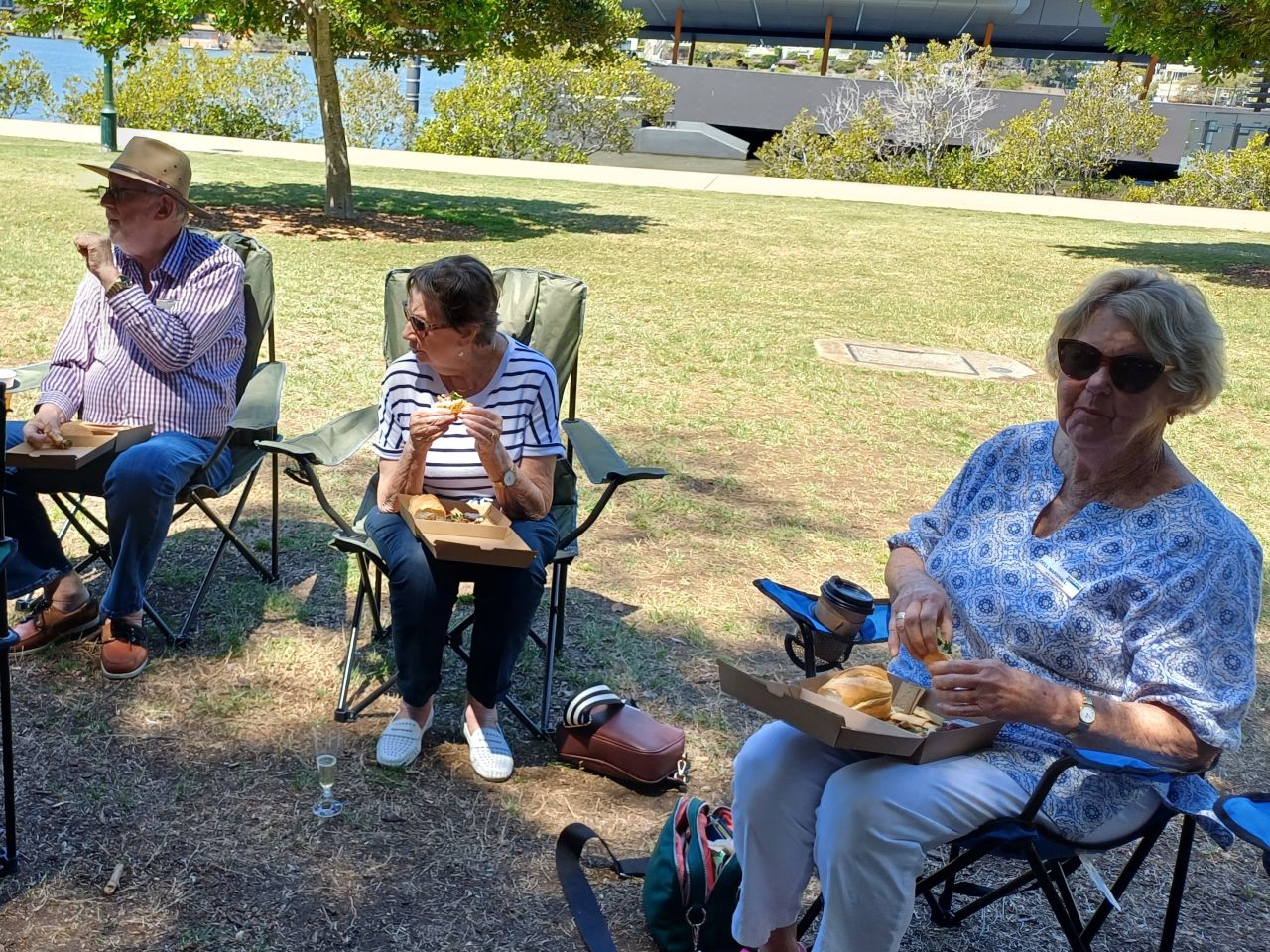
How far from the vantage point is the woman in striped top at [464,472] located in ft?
9.36

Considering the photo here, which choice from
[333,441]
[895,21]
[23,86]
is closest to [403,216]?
[333,441]

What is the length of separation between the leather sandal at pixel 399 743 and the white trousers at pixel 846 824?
1065 millimetres

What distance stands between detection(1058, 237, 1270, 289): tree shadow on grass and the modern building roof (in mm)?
15884

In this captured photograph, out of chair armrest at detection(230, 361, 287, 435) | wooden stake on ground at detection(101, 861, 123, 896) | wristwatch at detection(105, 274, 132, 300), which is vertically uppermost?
wristwatch at detection(105, 274, 132, 300)

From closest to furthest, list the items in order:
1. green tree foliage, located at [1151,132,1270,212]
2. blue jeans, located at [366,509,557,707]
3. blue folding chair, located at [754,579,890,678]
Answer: blue folding chair, located at [754,579,890,678] < blue jeans, located at [366,509,557,707] < green tree foliage, located at [1151,132,1270,212]

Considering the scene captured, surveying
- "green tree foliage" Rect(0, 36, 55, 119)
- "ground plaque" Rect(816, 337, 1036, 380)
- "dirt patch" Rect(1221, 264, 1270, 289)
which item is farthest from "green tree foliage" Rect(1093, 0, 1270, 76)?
"green tree foliage" Rect(0, 36, 55, 119)

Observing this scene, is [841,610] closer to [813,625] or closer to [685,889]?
[813,625]

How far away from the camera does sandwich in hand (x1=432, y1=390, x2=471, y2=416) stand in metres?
2.83

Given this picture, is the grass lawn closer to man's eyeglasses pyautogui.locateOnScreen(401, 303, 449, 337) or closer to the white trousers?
the white trousers

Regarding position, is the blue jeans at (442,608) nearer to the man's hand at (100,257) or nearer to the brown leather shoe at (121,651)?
the brown leather shoe at (121,651)

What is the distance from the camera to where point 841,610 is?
2543mm

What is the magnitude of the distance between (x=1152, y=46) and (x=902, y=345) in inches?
202

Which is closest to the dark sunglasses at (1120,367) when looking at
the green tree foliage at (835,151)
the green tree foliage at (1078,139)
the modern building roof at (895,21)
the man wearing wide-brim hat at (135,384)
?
the man wearing wide-brim hat at (135,384)

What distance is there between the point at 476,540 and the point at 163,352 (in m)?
1.24
